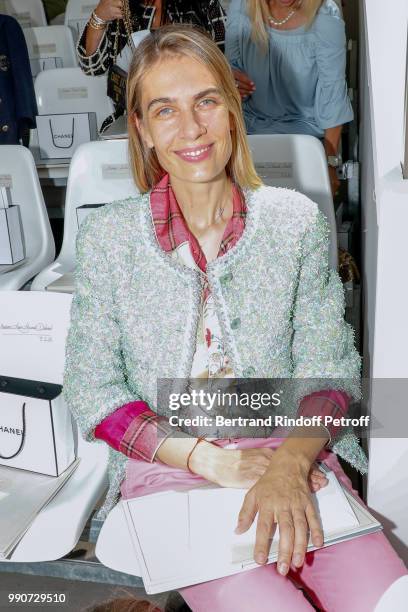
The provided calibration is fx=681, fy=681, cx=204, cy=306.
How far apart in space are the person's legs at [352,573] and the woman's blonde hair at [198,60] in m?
0.62

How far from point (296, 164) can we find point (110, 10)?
1066 millimetres

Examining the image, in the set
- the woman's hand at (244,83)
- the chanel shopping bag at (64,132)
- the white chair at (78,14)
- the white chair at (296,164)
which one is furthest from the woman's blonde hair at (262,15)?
the white chair at (78,14)

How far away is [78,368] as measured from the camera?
1.12 metres

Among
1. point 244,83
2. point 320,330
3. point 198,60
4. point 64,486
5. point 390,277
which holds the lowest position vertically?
point 64,486

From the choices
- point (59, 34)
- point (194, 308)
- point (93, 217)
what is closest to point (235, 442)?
point (194, 308)

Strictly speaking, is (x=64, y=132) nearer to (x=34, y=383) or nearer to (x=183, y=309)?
(x=34, y=383)

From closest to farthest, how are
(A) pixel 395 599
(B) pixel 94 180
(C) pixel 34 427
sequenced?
(A) pixel 395 599, (C) pixel 34 427, (B) pixel 94 180

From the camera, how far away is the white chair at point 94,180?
2.22 meters

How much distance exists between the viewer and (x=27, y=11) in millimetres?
5055

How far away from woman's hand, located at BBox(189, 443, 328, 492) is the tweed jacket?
0.13 metres

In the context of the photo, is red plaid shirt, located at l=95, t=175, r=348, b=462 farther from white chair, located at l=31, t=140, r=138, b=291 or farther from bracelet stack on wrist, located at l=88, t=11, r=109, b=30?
bracelet stack on wrist, located at l=88, t=11, r=109, b=30

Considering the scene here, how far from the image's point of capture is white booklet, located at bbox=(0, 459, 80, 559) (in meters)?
1.16

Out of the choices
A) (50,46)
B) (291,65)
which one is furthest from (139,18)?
(50,46)

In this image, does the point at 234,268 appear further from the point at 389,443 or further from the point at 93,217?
the point at 389,443
